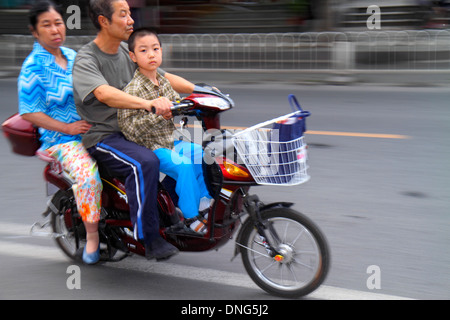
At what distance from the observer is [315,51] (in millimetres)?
12320

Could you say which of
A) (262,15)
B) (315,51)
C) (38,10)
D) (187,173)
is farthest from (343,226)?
(262,15)

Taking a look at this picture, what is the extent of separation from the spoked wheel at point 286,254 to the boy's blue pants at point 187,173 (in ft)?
1.09

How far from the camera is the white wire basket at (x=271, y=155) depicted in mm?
3320

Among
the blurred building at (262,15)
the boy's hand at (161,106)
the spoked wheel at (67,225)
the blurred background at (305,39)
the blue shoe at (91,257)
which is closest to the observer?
the boy's hand at (161,106)

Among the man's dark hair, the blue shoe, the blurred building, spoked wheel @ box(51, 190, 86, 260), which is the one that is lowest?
the blue shoe

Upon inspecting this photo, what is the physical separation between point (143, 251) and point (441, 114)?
604 cm

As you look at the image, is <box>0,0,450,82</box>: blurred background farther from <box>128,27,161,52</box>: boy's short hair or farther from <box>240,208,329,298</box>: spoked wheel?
<box>128,27,161,52</box>: boy's short hair

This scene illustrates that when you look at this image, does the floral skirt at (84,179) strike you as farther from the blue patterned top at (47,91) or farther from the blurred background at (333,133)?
the blurred background at (333,133)

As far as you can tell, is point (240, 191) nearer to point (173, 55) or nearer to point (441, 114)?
point (441, 114)

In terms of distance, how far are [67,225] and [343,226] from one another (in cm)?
203

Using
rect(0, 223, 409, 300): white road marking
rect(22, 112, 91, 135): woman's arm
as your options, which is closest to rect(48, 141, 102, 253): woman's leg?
rect(22, 112, 91, 135): woman's arm

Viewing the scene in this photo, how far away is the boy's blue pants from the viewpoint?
366 cm

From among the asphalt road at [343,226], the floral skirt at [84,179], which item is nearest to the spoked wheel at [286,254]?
the asphalt road at [343,226]

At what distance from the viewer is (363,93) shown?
10.7m
